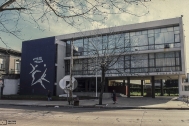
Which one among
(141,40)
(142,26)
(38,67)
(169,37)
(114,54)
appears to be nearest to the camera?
(114,54)

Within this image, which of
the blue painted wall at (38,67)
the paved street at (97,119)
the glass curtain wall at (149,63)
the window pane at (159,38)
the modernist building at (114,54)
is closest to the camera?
the paved street at (97,119)

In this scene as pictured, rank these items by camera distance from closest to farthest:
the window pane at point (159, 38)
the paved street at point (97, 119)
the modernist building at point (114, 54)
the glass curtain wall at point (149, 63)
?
the paved street at point (97, 119), the glass curtain wall at point (149, 63), the modernist building at point (114, 54), the window pane at point (159, 38)

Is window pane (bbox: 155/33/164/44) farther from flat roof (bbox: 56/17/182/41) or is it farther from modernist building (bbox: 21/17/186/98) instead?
flat roof (bbox: 56/17/182/41)

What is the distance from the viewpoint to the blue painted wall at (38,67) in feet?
127

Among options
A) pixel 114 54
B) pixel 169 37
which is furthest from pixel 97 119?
pixel 169 37

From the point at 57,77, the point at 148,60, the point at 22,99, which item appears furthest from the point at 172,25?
the point at 22,99

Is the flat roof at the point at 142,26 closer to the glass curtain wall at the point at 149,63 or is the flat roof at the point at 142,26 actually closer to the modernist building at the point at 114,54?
the modernist building at the point at 114,54

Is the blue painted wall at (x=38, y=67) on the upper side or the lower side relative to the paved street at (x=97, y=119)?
upper

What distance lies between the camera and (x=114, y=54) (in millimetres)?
25812

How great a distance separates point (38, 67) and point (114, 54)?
18728 millimetres

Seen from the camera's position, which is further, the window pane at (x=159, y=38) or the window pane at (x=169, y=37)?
the window pane at (x=159, y=38)

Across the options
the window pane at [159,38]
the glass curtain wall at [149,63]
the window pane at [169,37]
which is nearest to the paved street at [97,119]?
the glass curtain wall at [149,63]

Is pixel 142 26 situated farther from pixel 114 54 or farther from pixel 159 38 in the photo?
pixel 114 54

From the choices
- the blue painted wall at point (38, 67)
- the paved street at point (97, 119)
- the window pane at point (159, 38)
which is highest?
the window pane at point (159, 38)
